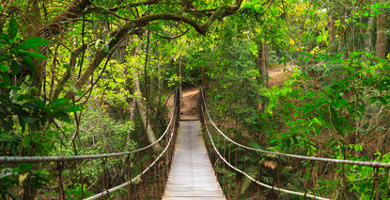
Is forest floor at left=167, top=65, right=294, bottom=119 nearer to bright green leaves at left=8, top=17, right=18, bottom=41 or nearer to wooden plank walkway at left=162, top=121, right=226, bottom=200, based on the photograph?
wooden plank walkway at left=162, top=121, right=226, bottom=200

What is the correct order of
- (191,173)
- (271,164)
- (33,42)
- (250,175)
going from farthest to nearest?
(250,175), (271,164), (191,173), (33,42)

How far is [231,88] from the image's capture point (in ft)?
24.3

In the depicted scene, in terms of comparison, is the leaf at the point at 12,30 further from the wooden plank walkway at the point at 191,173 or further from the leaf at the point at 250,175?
the leaf at the point at 250,175

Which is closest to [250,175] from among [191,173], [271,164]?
[271,164]

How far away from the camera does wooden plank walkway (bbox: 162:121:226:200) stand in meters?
3.63

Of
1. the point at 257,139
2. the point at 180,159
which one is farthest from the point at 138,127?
the point at 257,139

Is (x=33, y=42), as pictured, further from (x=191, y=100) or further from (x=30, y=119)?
(x=191, y=100)

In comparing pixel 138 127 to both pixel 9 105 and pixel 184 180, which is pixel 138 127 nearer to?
pixel 184 180

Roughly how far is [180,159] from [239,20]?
3305 millimetres

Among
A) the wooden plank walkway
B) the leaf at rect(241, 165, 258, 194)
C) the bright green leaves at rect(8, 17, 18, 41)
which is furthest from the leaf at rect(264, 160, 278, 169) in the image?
the bright green leaves at rect(8, 17, 18, 41)

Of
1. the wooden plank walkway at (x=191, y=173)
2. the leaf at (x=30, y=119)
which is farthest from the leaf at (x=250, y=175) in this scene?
the leaf at (x=30, y=119)

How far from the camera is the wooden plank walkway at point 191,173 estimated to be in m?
3.63

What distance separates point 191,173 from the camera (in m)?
4.62

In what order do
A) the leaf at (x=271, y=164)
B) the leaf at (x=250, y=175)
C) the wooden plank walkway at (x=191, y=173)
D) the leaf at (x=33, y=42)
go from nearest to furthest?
the leaf at (x=33, y=42) < the wooden plank walkway at (x=191, y=173) < the leaf at (x=250, y=175) < the leaf at (x=271, y=164)
